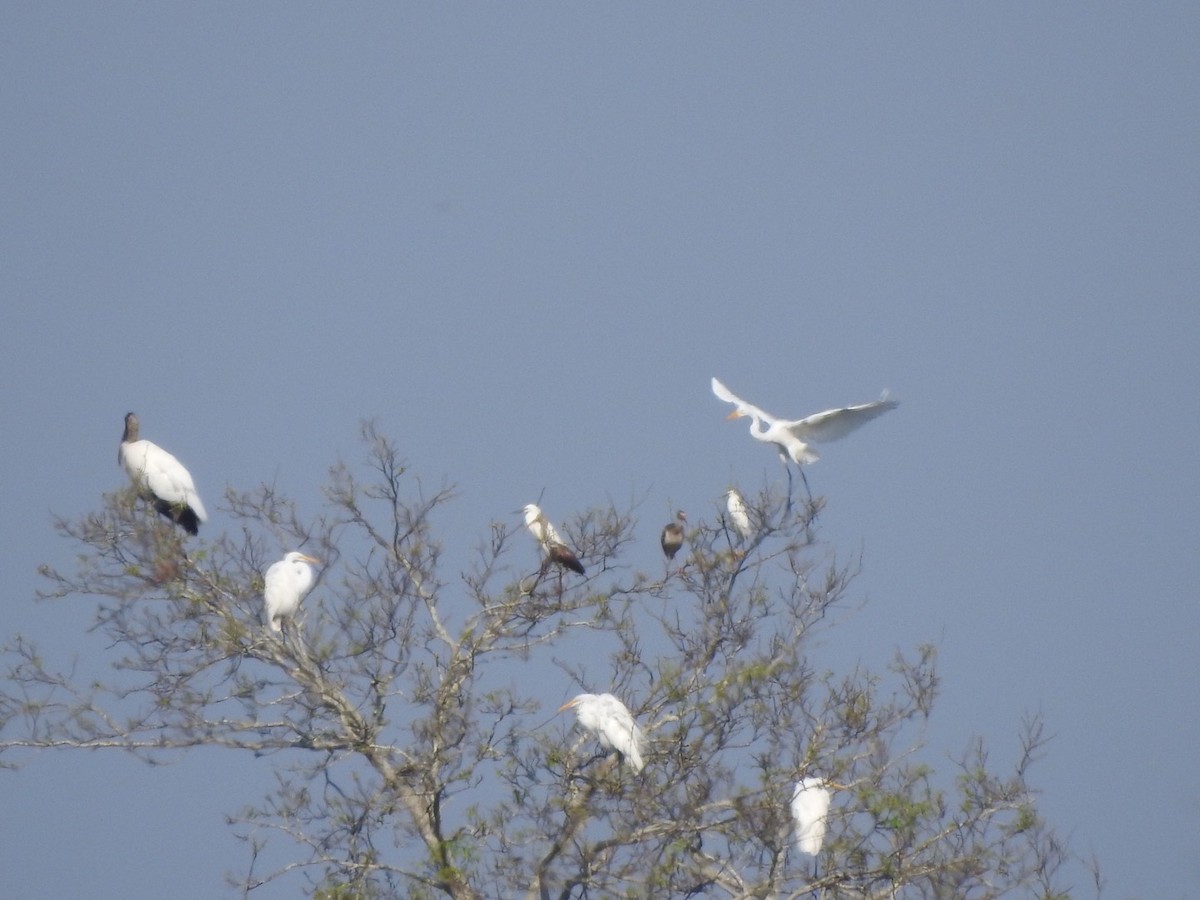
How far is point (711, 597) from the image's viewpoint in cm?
932

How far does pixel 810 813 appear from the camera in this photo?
345 inches

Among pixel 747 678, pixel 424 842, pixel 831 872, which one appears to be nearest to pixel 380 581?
pixel 424 842

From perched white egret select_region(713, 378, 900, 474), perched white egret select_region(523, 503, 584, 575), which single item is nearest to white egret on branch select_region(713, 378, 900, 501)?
perched white egret select_region(713, 378, 900, 474)

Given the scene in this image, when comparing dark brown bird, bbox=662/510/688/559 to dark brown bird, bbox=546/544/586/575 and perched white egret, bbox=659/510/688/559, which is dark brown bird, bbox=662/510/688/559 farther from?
dark brown bird, bbox=546/544/586/575

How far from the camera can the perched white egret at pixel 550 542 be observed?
9.59m

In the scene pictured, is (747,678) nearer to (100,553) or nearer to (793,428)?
(100,553)

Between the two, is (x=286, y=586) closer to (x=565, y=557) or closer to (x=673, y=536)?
(x=565, y=557)

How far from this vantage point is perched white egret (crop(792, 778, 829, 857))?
27.2 ft

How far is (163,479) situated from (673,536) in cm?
398

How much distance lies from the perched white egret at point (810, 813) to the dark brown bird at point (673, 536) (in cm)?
310

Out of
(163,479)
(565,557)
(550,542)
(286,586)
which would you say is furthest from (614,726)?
(163,479)

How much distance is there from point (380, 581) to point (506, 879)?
189 centimetres

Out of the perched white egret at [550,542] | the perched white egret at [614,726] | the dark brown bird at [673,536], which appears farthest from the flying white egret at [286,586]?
the dark brown bird at [673,536]

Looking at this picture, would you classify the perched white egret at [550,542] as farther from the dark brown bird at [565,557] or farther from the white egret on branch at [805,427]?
the white egret on branch at [805,427]
